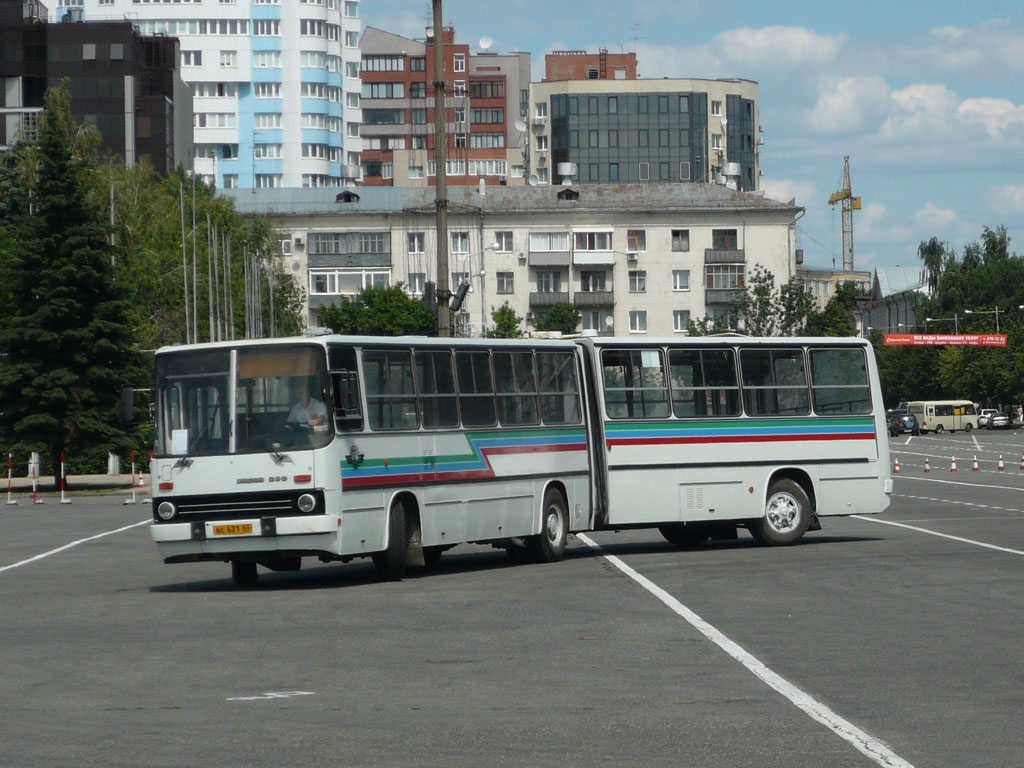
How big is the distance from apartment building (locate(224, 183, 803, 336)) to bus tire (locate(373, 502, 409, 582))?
9766cm

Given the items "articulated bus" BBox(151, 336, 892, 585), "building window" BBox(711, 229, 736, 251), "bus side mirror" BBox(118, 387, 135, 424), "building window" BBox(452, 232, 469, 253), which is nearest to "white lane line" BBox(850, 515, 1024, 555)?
"articulated bus" BBox(151, 336, 892, 585)

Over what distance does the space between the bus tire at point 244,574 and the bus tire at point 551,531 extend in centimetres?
391

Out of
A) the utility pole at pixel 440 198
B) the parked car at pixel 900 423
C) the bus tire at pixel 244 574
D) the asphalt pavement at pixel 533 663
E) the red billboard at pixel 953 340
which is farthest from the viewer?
the red billboard at pixel 953 340

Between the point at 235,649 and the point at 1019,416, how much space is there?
13171 cm

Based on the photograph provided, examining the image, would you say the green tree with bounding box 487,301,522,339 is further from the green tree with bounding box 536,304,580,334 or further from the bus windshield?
the bus windshield

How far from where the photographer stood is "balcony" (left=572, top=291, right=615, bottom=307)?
118562mm

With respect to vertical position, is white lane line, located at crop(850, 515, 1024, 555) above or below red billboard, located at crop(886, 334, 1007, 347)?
below

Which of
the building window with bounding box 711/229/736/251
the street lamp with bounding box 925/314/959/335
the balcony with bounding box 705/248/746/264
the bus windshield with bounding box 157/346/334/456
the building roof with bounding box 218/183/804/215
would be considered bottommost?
the bus windshield with bounding box 157/346/334/456

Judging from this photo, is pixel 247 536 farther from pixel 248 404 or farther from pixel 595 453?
pixel 595 453

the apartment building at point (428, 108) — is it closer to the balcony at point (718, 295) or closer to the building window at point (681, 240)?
the building window at point (681, 240)

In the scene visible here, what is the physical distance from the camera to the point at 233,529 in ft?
60.0

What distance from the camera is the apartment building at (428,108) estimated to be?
18225 centimetres

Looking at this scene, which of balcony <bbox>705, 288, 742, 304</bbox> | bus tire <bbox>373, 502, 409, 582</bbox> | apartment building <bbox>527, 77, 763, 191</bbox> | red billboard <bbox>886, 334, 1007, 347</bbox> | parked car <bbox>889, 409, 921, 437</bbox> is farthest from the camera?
apartment building <bbox>527, 77, 763, 191</bbox>

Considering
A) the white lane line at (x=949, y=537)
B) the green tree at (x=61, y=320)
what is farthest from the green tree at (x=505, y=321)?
the white lane line at (x=949, y=537)
